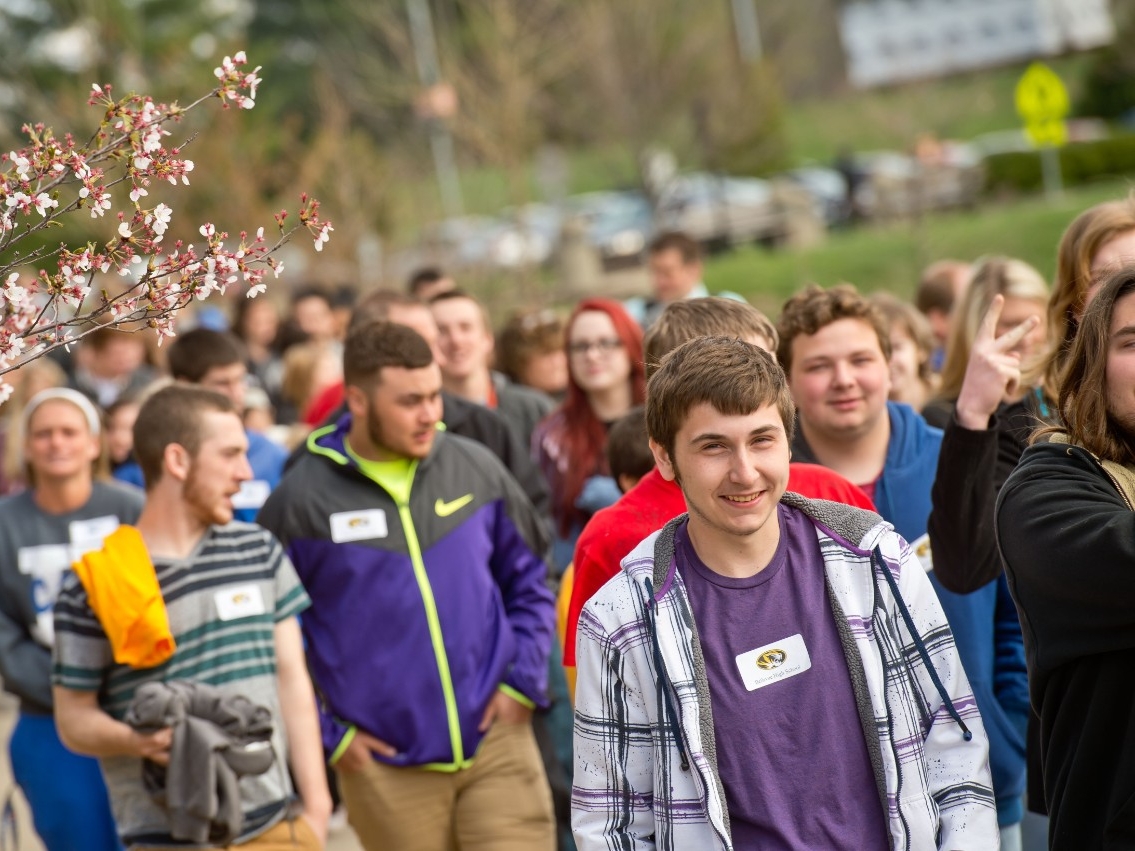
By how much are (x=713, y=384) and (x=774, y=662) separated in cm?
62

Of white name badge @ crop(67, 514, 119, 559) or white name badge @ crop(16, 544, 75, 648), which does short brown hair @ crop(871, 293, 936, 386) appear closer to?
white name badge @ crop(67, 514, 119, 559)

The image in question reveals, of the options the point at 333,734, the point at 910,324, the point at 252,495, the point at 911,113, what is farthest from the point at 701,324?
the point at 911,113

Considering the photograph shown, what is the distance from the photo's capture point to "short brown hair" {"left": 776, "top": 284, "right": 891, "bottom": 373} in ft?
15.7

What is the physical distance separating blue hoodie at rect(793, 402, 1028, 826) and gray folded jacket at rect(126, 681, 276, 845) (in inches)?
79.7

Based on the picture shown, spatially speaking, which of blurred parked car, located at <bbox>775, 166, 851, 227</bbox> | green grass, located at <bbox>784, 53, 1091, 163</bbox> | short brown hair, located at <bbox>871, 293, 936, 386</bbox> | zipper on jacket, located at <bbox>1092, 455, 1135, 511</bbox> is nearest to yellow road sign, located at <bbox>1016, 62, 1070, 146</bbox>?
green grass, located at <bbox>784, 53, 1091, 163</bbox>

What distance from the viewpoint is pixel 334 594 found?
552 cm

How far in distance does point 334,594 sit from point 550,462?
171cm

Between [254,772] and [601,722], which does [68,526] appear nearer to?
[254,772]

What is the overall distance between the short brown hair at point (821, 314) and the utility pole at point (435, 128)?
873 inches

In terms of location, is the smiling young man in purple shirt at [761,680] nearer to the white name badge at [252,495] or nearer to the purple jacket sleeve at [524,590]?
the purple jacket sleeve at [524,590]

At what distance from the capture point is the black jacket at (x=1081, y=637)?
9.32 ft

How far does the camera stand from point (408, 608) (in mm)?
5461

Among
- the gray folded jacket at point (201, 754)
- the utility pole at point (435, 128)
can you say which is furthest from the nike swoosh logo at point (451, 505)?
the utility pole at point (435, 128)

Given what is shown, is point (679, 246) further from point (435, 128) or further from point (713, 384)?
point (435, 128)
